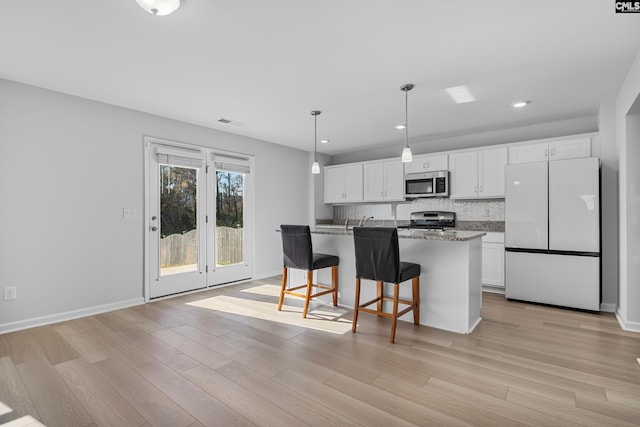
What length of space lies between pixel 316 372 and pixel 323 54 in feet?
7.86

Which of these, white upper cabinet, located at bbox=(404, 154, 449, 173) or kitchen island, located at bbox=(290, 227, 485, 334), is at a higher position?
white upper cabinet, located at bbox=(404, 154, 449, 173)

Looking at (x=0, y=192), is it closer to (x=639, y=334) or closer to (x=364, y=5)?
(x=364, y=5)

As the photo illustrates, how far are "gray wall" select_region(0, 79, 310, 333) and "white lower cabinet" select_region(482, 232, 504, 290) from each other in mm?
4564

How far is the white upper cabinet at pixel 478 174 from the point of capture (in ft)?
15.4

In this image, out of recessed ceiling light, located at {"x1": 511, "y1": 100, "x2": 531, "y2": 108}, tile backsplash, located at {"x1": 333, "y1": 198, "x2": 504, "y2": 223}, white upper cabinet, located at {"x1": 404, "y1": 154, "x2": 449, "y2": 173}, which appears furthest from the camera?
white upper cabinet, located at {"x1": 404, "y1": 154, "x2": 449, "y2": 173}

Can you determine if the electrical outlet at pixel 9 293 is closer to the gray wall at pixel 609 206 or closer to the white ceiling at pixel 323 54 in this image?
the white ceiling at pixel 323 54

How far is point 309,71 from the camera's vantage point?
Answer: 9.49 ft

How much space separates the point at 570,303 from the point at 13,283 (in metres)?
5.83

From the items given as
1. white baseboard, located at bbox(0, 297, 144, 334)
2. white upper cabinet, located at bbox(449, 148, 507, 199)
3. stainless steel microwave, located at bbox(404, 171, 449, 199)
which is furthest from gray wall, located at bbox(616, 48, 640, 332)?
white baseboard, located at bbox(0, 297, 144, 334)

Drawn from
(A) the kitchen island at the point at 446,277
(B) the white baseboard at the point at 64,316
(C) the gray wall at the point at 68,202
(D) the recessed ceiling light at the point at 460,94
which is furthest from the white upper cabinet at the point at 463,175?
(B) the white baseboard at the point at 64,316

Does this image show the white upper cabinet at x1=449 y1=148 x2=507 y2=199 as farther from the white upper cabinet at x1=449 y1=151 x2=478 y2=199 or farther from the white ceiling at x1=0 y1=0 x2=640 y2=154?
the white ceiling at x1=0 y1=0 x2=640 y2=154

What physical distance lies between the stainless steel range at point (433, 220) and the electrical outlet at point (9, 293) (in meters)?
5.21

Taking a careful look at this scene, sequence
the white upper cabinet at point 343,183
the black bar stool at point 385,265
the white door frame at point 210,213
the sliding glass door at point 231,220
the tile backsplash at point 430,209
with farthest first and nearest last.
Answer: the white upper cabinet at point 343,183
the tile backsplash at point 430,209
the sliding glass door at point 231,220
the white door frame at point 210,213
the black bar stool at point 385,265

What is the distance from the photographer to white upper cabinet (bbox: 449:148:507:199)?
15.4ft
